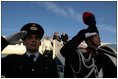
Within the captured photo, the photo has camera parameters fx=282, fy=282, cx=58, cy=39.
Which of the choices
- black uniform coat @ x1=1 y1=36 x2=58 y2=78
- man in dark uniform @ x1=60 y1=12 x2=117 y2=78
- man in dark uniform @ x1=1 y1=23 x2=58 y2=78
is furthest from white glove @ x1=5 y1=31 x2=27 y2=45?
man in dark uniform @ x1=60 y1=12 x2=117 y2=78

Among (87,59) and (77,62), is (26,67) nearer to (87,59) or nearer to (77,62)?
(77,62)

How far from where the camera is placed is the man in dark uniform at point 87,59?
10.3 ft

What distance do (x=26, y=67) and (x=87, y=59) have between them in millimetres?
711

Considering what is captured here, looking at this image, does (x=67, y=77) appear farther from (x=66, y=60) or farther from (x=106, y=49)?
(x=106, y=49)

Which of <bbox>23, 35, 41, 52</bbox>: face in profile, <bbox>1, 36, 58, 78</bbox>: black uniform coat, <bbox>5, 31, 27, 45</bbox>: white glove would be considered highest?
<bbox>5, 31, 27, 45</bbox>: white glove

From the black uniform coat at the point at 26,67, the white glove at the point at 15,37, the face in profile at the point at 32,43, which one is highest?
the white glove at the point at 15,37

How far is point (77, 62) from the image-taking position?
3162 mm

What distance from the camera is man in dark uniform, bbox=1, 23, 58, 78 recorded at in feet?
10.3

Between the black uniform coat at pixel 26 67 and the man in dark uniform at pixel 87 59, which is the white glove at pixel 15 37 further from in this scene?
the man in dark uniform at pixel 87 59

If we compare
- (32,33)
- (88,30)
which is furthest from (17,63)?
(88,30)

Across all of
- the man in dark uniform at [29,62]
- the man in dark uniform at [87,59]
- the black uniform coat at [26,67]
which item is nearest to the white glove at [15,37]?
the man in dark uniform at [29,62]

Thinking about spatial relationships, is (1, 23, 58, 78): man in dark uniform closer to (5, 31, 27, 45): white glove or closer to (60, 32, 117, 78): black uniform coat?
(5, 31, 27, 45): white glove

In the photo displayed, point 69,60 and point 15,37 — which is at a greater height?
point 15,37

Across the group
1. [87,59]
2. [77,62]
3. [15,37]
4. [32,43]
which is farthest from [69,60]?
[15,37]
